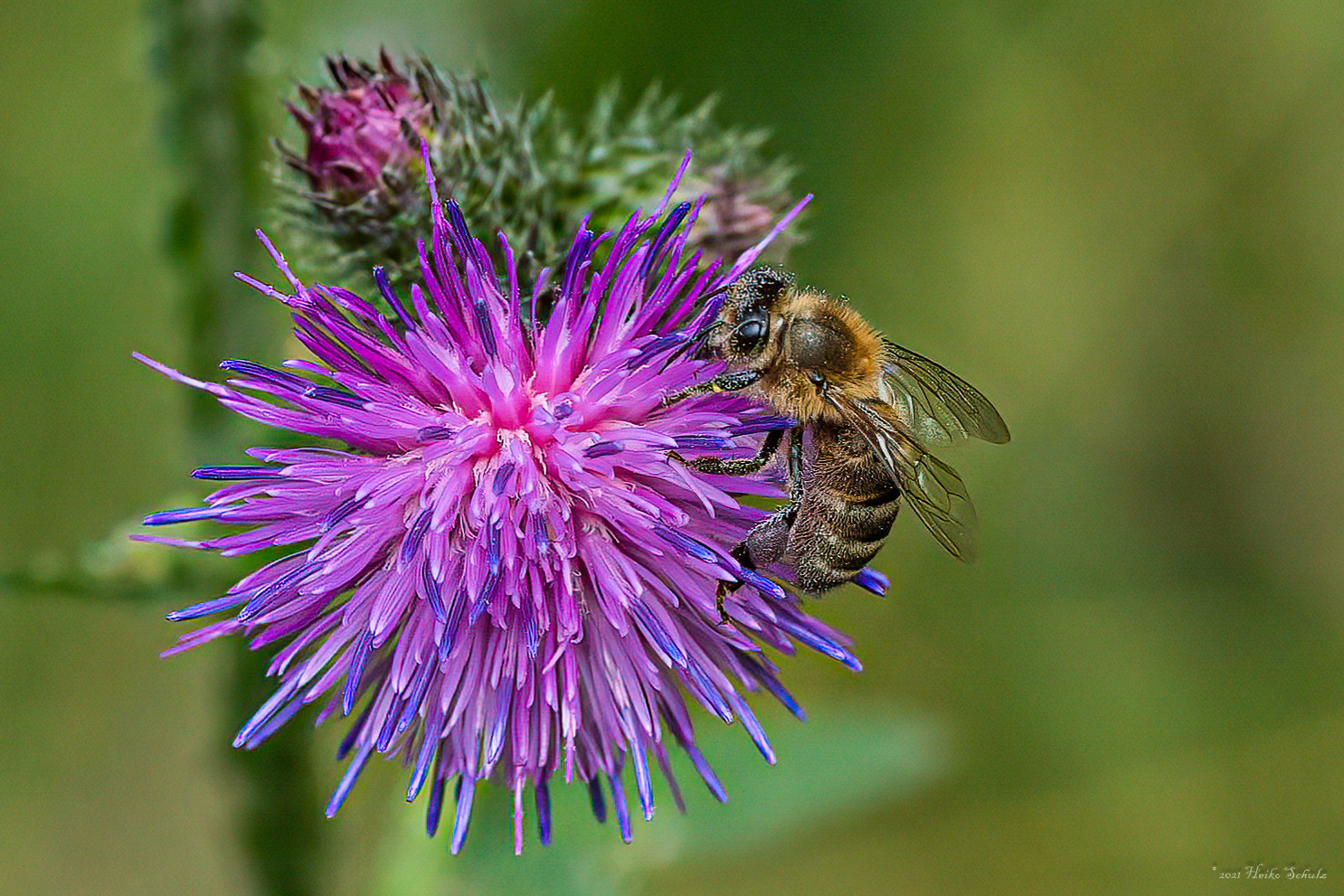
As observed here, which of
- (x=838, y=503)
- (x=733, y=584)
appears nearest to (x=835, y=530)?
(x=838, y=503)

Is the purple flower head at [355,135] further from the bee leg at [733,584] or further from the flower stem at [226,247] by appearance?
the bee leg at [733,584]

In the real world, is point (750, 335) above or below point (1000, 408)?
below

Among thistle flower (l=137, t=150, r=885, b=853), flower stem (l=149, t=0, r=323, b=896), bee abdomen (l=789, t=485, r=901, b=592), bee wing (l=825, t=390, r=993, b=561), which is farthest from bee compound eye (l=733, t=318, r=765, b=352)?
flower stem (l=149, t=0, r=323, b=896)

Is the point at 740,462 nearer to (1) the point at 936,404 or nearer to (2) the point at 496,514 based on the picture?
(2) the point at 496,514

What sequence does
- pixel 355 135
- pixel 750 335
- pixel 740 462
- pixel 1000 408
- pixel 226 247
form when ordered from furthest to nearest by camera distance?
pixel 1000 408 → pixel 226 247 → pixel 355 135 → pixel 740 462 → pixel 750 335

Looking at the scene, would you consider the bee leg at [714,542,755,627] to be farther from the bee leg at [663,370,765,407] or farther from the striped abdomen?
the bee leg at [663,370,765,407]

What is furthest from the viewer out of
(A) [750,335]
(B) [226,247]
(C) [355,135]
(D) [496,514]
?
(B) [226,247]

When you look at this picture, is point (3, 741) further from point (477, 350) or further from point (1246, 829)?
point (1246, 829)

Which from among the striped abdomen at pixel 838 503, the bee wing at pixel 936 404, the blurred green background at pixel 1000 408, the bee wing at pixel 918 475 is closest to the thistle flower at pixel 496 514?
the striped abdomen at pixel 838 503
